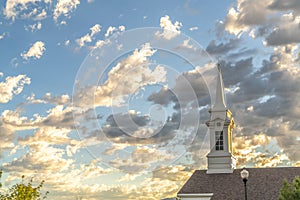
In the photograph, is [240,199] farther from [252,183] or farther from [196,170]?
[196,170]

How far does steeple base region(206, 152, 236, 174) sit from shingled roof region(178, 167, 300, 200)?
1.00 m

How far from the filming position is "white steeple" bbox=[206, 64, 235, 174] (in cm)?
7494

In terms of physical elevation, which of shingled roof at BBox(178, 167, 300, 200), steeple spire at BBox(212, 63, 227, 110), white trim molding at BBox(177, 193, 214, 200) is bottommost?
white trim molding at BBox(177, 193, 214, 200)

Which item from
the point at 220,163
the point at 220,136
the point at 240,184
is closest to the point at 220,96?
the point at 220,136

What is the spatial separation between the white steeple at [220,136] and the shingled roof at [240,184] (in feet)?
→ 6.84

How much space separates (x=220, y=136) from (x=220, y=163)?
4229 mm

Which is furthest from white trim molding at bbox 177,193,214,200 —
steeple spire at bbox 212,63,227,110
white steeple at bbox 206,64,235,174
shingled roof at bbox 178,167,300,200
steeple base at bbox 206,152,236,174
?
steeple spire at bbox 212,63,227,110

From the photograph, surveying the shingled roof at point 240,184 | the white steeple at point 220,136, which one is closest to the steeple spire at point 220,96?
the white steeple at point 220,136

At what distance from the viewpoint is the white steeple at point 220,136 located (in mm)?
74938

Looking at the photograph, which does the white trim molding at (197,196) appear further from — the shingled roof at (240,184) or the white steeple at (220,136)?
the white steeple at (220,136)

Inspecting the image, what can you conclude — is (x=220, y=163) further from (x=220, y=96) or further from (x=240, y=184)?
(x=220, y=96)

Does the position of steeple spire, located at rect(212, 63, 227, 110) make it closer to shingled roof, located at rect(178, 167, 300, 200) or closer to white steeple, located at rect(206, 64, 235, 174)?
white steeple, located at rect(206, 64, 235, 174)

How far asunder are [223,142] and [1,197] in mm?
37064

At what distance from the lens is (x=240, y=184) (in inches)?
2702
